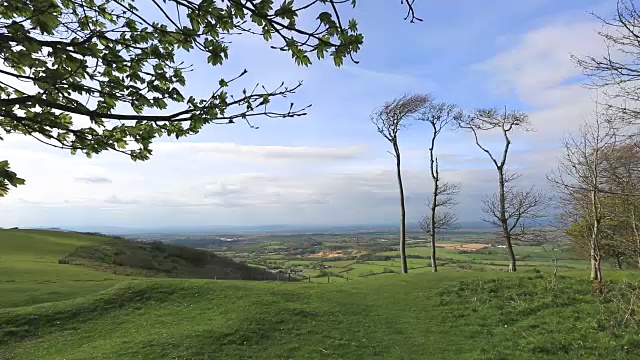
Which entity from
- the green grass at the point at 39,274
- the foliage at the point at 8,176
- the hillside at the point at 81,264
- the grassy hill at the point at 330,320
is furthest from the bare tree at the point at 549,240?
the green grass at the point at 39,274

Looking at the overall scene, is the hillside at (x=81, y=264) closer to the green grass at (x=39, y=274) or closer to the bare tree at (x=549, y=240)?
the green grass at (x=39, y=274)

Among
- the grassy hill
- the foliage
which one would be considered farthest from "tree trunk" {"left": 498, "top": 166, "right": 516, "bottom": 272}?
the foliage

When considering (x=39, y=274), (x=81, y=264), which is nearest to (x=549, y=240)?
(x=39, y=274)

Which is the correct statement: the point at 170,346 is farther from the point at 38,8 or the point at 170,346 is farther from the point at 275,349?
the point at 38,8

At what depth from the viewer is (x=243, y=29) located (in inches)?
151

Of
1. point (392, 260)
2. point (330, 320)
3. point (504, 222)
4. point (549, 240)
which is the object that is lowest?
point (392, 260)

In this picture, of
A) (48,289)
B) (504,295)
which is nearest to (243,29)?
(504,295)

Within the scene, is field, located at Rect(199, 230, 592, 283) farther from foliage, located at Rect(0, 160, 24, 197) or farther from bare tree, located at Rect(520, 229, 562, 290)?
foliage, located at Rect(0, 160, 24, 197)

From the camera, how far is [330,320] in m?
14.0

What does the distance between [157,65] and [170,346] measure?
31.7 feet

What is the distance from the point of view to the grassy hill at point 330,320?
36.5 feet

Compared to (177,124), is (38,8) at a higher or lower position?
higher

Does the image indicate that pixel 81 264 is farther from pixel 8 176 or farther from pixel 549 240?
pixel 8 176

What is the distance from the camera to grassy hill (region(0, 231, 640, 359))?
11.1m
